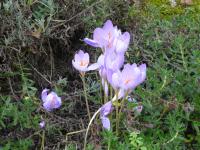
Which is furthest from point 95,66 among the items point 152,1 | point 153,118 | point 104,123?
point 152,1

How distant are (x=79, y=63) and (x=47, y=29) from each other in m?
0.44

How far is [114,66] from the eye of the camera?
170 cm

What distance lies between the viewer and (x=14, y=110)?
1.94 metres

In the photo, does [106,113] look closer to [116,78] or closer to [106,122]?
[106,122]

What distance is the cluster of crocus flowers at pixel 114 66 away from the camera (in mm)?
1651

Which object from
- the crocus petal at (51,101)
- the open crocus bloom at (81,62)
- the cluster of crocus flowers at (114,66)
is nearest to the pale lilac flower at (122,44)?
the cluster of crocus flowers at (114,66)

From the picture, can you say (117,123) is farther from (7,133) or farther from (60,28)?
(60,28)

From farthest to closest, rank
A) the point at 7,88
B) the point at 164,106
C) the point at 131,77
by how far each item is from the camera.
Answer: the point at 7,88
the point at 164,106
the point at 131,77

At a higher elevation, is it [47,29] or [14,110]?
[47,29]

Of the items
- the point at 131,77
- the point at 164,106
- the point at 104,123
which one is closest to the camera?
the point at 131,77

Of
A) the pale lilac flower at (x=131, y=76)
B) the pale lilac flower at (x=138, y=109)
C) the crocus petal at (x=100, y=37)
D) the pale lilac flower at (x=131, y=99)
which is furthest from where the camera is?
the pale lilac flower at (x=131, y=99)

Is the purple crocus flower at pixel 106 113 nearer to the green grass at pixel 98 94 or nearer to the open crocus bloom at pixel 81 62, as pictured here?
the green grass at pixel 98 94

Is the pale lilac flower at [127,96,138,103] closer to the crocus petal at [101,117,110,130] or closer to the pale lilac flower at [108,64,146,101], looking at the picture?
the crocus petal at [101,117,110,130]

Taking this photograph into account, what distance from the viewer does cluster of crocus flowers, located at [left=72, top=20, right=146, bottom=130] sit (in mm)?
1651
